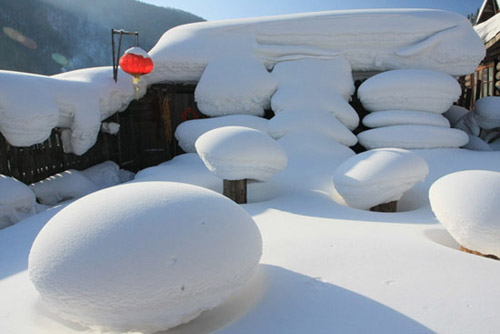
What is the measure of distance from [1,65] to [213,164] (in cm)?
1882

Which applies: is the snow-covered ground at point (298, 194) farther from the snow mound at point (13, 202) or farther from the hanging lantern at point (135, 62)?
the hanging lantern at point (135, 62)

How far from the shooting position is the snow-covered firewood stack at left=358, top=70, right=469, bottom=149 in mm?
5258

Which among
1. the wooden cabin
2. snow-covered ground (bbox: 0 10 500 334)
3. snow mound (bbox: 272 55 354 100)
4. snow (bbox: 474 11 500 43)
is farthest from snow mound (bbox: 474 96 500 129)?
snow mound (bbox: 272 55 354 100)

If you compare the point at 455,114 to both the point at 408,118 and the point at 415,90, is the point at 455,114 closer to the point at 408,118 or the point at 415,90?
the point at 415,90

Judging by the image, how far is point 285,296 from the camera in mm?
1549

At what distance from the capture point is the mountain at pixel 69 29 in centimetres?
1770

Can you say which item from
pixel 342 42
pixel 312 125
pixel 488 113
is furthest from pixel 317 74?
pixel 488 113

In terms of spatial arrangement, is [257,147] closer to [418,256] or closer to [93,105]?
[418,256]

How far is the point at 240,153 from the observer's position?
3.29m

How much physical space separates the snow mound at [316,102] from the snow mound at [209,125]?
1.48ft

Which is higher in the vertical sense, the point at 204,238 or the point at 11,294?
the point at 204,238

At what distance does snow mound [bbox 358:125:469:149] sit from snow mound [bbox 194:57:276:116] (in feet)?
6.87

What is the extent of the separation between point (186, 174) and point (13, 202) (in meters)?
2.00

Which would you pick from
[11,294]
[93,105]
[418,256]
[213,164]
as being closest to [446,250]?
[418,256]
